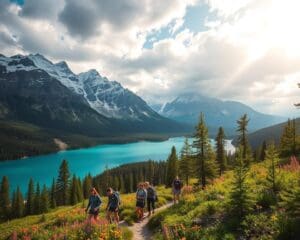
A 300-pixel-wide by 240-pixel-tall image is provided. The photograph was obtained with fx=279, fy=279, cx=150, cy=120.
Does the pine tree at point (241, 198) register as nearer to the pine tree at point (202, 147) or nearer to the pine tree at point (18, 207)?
the pine tree at point (202, 147)

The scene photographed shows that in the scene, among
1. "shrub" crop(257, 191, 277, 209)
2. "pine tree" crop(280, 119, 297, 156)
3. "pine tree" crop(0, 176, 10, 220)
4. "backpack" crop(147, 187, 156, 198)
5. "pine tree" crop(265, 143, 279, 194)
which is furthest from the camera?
"pine tree" crop(0, 176, 10, 220)

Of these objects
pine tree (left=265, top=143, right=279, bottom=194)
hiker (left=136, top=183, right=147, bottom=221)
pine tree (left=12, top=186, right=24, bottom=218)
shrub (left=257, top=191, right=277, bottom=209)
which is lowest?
pine tree (left=12, top=186, right=24, bottom=218)

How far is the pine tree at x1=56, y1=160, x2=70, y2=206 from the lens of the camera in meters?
81.1

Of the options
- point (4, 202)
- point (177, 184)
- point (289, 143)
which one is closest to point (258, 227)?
point (177, 184)

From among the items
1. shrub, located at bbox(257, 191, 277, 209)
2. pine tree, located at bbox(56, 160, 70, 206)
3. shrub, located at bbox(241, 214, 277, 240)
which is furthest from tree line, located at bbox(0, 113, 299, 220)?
shrub, located at bbox(257, 191, 277, 209)

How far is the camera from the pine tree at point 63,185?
266 ft

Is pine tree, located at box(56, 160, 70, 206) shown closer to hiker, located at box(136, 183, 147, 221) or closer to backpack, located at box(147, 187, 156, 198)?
backpack, located at box(147, 187, 156, 198)

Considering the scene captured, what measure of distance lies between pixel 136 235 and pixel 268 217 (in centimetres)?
832

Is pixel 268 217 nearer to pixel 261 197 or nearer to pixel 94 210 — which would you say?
pixel 261 197

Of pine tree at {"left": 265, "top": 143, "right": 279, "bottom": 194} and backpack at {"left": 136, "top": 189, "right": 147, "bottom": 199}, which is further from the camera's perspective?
backpack at {"left": 136, "top": 189, "right": 147, "bottom": 199}

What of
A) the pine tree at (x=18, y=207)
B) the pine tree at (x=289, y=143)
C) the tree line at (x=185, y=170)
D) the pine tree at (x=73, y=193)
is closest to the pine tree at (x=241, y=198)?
the tree line at (x=185, y=170)

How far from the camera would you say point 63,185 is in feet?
276

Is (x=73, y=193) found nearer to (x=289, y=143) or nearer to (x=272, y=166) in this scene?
(x=289, y=143)

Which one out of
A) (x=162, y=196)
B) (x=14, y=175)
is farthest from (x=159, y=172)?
(x=162, y=196)
